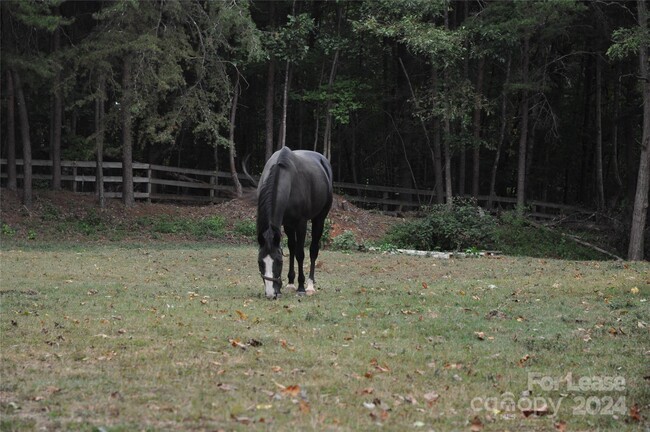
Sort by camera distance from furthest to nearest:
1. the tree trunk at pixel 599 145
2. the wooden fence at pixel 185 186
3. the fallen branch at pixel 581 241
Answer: the tree trunk at pixel 599 145, the wooden fence at pixel 185 186, the fallen branch at pixel 581 241

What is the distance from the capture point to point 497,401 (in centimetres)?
638

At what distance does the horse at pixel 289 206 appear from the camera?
11.3 meters

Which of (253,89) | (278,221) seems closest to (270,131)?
(253,89)

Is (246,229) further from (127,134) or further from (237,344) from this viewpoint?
(237,344)

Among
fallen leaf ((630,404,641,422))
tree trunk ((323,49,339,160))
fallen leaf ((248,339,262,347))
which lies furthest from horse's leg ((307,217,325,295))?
tree trunk ((323,49,339,160))

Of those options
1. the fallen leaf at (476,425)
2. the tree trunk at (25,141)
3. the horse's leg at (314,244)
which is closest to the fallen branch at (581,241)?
the horse's leg at (314,244)

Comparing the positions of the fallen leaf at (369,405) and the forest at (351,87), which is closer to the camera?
the fallen leaf at (369,405)

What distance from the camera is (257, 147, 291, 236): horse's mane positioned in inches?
448

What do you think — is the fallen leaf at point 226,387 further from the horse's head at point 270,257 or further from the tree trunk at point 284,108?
the tree trunk at point 284,108

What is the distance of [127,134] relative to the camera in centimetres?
2827

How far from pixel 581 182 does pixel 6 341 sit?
35.5m

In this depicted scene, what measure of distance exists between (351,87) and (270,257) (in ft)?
76.0

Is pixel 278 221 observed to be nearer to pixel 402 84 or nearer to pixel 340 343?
pixel 340 343

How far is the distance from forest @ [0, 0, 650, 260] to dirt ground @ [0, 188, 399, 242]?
0.73 metres
